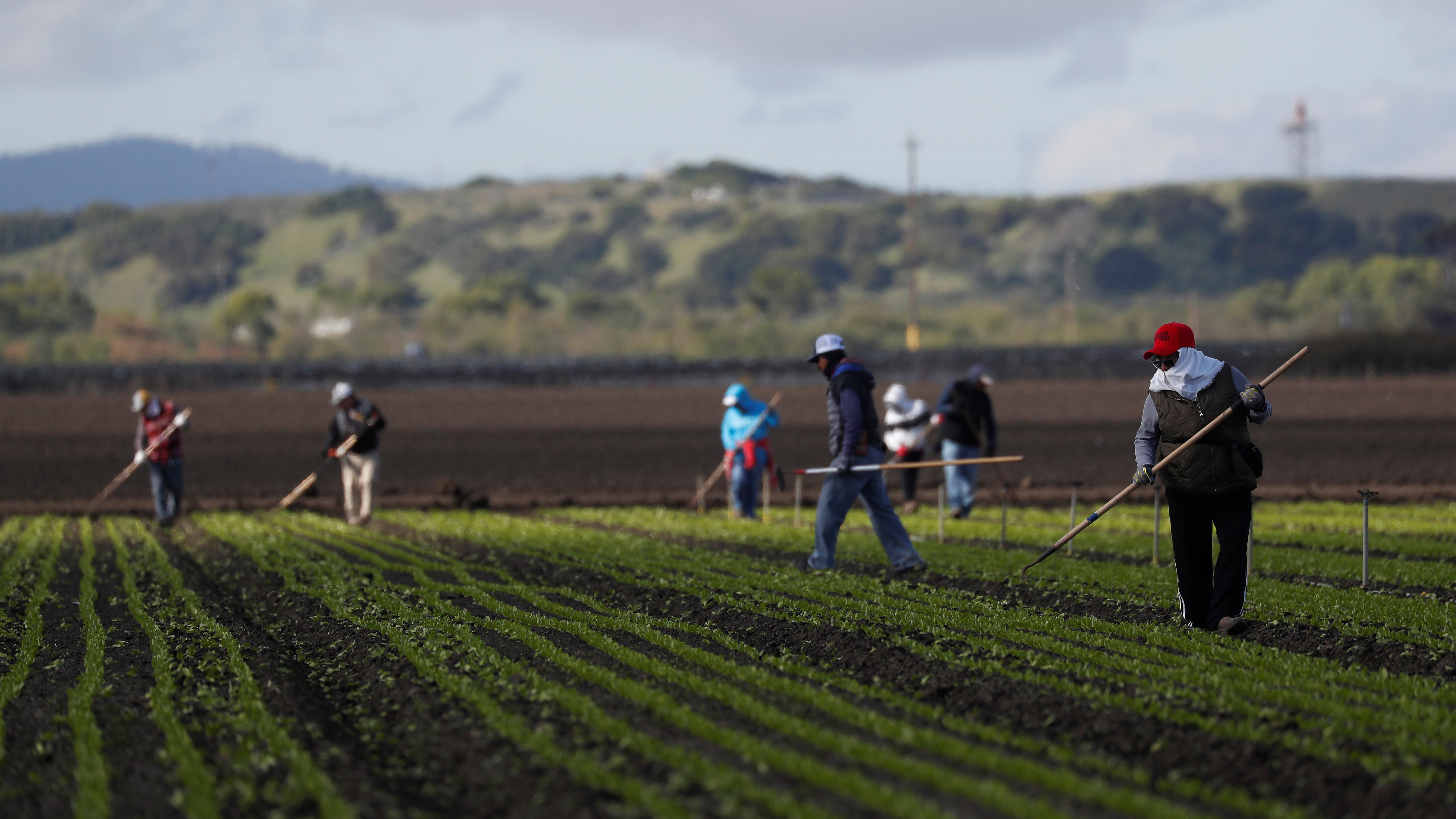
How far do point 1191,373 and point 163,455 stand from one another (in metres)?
16.7

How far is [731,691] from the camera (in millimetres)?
8227

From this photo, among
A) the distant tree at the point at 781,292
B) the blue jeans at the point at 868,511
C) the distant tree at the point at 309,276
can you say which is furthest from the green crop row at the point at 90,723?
the distant tree at the point at 309,276

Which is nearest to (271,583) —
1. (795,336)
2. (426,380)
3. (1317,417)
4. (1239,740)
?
(1239,740)

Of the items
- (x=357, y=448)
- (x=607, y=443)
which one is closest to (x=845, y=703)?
(x=357, y=448)

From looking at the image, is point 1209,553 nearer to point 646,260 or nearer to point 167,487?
point 167,487

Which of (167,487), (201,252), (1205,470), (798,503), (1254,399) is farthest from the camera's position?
(201,252)

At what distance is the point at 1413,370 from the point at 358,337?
217 ft

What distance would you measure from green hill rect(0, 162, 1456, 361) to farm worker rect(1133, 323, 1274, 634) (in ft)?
185

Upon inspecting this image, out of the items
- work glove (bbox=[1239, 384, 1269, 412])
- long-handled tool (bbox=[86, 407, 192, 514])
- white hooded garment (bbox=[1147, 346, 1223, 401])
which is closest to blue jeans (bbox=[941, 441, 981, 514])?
white hooded garment (bbox=[1147, 346, 1223, 401])

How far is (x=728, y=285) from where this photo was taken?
141 meters

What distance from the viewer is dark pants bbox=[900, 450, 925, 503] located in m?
20.7

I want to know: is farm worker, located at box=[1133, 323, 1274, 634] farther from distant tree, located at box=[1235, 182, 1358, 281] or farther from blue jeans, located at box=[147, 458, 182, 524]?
distant tree, located at box=[1235, 182, 1358, 281]

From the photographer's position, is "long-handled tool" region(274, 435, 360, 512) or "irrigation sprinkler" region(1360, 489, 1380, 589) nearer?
"irrigation sprinkler" region(1360, 489, 1380, 589)

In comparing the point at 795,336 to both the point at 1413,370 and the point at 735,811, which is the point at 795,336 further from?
the point at 735,811
